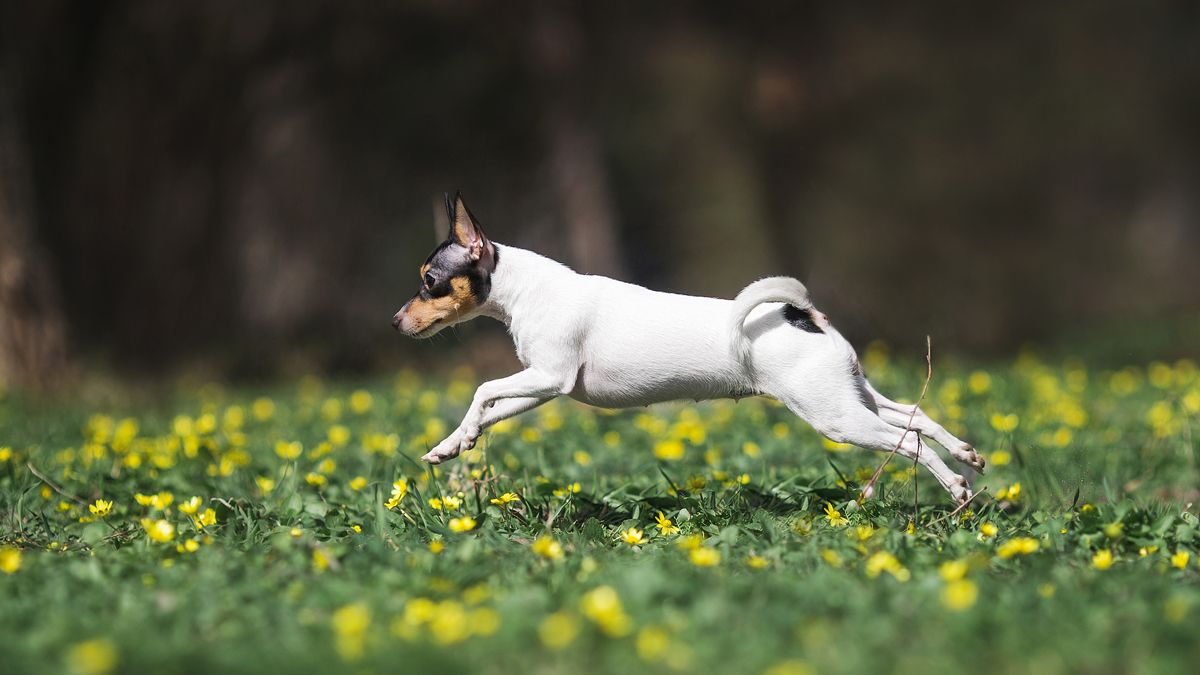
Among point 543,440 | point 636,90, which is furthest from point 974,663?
point 636,90

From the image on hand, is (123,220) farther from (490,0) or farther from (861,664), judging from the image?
(861,664)

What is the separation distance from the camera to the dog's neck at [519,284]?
336 centimetres

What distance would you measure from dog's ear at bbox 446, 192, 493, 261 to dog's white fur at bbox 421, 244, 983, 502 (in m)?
0.22

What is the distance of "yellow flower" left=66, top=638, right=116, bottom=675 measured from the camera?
6.00ft

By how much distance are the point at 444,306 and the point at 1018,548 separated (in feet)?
6.80

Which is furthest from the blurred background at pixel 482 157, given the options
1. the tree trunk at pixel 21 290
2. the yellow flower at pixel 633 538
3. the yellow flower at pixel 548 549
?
the yellow flower at pixel 548 549

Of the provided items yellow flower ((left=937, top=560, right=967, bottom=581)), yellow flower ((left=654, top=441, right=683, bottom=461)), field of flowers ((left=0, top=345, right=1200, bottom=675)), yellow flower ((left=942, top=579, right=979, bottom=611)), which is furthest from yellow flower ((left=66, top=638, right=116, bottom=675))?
yellow flower ((left=654, top=441, right=683, bottom=461))

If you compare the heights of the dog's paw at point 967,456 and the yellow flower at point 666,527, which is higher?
the dog's paw at point 967,456

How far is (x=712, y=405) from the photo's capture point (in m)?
6.54

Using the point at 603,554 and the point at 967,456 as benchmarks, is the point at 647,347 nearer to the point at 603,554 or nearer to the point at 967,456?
the point at 603,554

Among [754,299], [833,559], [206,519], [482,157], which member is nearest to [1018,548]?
[833,559]

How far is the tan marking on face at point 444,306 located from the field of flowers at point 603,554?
63 centimetres

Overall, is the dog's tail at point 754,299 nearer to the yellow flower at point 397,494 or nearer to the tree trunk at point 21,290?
the yellow flower at point 397,494

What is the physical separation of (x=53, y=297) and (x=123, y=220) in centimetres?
262
